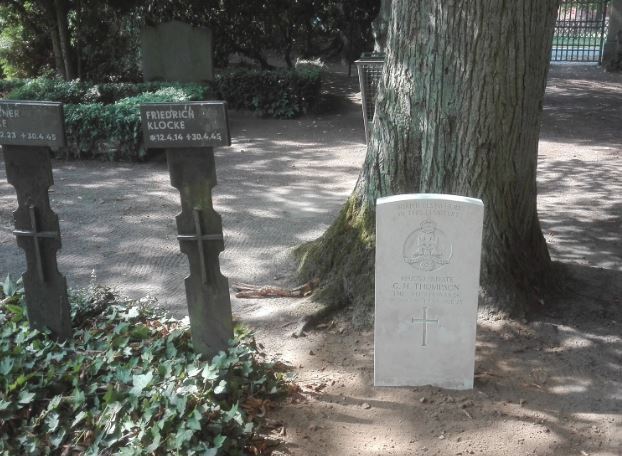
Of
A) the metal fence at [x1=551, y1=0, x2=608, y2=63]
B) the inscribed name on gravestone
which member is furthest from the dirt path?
the metal fence at [x1=551, y1=0, x2=608, y2=63]

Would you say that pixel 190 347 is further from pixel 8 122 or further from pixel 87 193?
pixel 87 193

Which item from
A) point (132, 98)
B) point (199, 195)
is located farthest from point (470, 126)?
point (132, 98)

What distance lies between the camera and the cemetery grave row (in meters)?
4.21

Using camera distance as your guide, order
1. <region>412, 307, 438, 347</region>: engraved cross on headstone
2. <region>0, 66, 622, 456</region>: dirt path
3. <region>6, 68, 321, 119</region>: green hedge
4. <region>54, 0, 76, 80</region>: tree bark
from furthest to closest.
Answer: <region>54, 0, 76, 80</region>: tree bark → <region>6, 68, 321, 119</region>: green hedge → <region>412, 307, 438, 347</region>: engraved cross on headstone → <region>0, 66, 622, 456</region>: dirt path

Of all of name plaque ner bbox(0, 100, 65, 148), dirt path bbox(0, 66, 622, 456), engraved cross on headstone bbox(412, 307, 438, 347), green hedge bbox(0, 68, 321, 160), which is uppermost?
name plaque ner bbox(0, 100, 65, 148)

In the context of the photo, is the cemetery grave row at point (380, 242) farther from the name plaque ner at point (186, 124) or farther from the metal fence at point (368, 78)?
the metal fence at point (368, 78)

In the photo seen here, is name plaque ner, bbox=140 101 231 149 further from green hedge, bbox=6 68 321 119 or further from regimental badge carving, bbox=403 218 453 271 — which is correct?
green hedge, bbox=6 68 321 119

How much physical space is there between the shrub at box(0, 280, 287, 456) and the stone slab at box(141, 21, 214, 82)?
1113cm

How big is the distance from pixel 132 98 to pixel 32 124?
25.4ft

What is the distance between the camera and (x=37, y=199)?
4.74m

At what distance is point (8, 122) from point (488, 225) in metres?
3.18

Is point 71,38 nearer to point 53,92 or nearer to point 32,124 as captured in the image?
point 53,92

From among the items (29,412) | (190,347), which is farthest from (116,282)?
(29,412)

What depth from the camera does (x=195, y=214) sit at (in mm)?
4430
